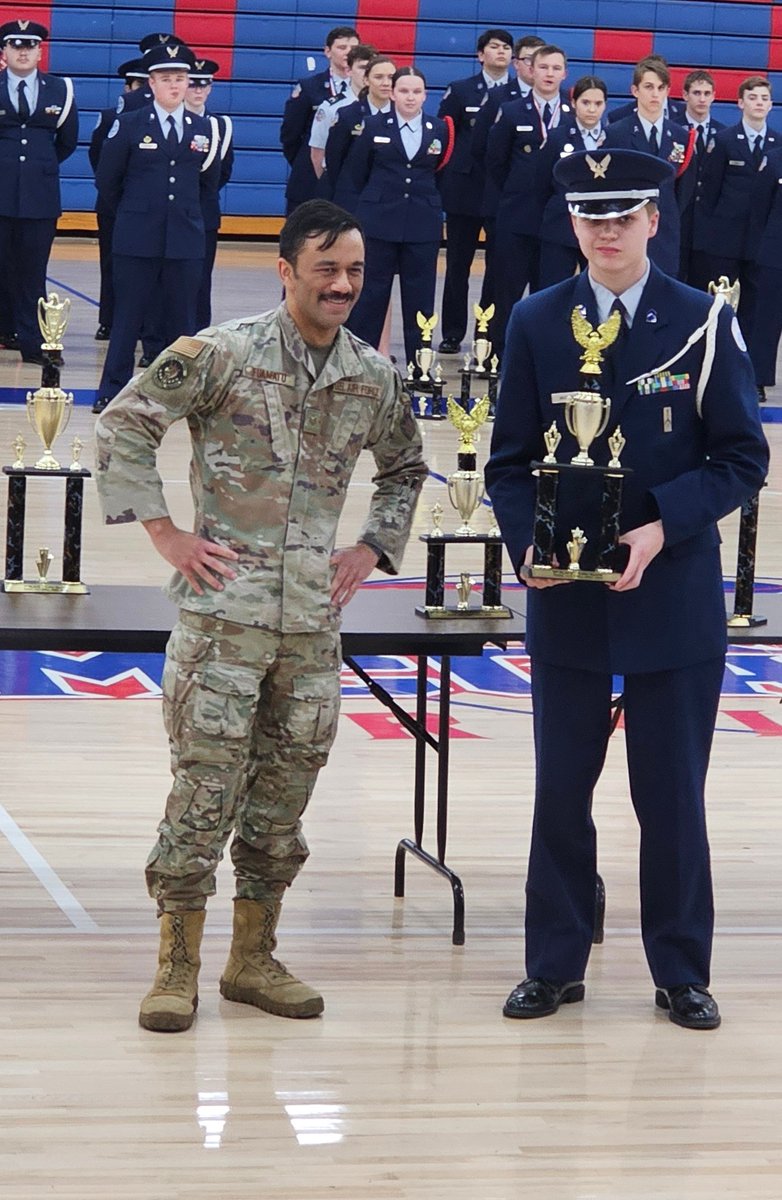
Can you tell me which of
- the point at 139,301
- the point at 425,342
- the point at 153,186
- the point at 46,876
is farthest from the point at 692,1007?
the point at 153,186

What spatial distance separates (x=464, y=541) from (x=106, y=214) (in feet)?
28.0

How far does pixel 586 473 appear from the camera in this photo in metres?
3.48

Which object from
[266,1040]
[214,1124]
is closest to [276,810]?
[266,1040]

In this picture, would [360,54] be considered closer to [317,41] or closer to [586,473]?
[317,41]

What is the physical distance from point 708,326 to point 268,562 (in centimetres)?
84

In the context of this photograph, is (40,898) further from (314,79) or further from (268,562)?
(314,79)

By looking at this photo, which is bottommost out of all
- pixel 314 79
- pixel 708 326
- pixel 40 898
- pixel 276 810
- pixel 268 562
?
pixel 40 898

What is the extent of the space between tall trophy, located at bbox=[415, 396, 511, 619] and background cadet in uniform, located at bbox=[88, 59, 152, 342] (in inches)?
296

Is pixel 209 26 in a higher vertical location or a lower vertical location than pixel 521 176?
higher

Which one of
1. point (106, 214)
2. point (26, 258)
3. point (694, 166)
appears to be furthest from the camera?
point (106, 214)

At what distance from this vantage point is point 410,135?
443 inches

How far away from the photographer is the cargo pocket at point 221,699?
3.41 metres

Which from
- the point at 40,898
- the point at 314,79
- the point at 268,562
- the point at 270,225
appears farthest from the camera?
the point at 270,225

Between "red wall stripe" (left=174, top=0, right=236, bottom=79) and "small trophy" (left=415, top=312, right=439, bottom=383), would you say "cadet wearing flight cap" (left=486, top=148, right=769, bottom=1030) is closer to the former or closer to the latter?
"small trophy" (left=415, top=312, right=439, bottom=383)
